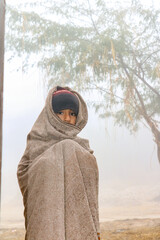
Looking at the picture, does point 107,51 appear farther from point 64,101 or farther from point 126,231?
point 64,101

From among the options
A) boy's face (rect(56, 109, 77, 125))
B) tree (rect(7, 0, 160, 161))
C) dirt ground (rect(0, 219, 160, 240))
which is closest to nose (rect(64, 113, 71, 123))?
boy's face (rect(56, 109, 77, 125))

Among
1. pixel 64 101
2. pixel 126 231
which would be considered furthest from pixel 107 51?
pixel 64 101

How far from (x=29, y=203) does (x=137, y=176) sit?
5171mm

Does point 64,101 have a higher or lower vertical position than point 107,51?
lower

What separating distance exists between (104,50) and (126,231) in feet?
9.17

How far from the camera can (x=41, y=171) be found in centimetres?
106

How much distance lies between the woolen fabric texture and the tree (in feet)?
11.1

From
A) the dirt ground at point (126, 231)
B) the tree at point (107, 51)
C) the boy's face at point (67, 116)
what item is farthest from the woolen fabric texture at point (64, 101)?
the tree at point (107, 51)

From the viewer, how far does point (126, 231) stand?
154 inches

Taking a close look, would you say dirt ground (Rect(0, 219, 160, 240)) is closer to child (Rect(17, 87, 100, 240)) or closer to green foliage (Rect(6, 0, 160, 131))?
green foliage (Rect(6, 0, 160, 131))

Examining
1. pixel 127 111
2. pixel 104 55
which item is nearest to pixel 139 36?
pixel 104 55

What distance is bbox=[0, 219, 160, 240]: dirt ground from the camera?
3688 millimetres

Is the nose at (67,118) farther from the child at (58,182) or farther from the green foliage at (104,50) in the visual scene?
the green foliage at (104,50)

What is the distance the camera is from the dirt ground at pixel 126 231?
3688 mm
